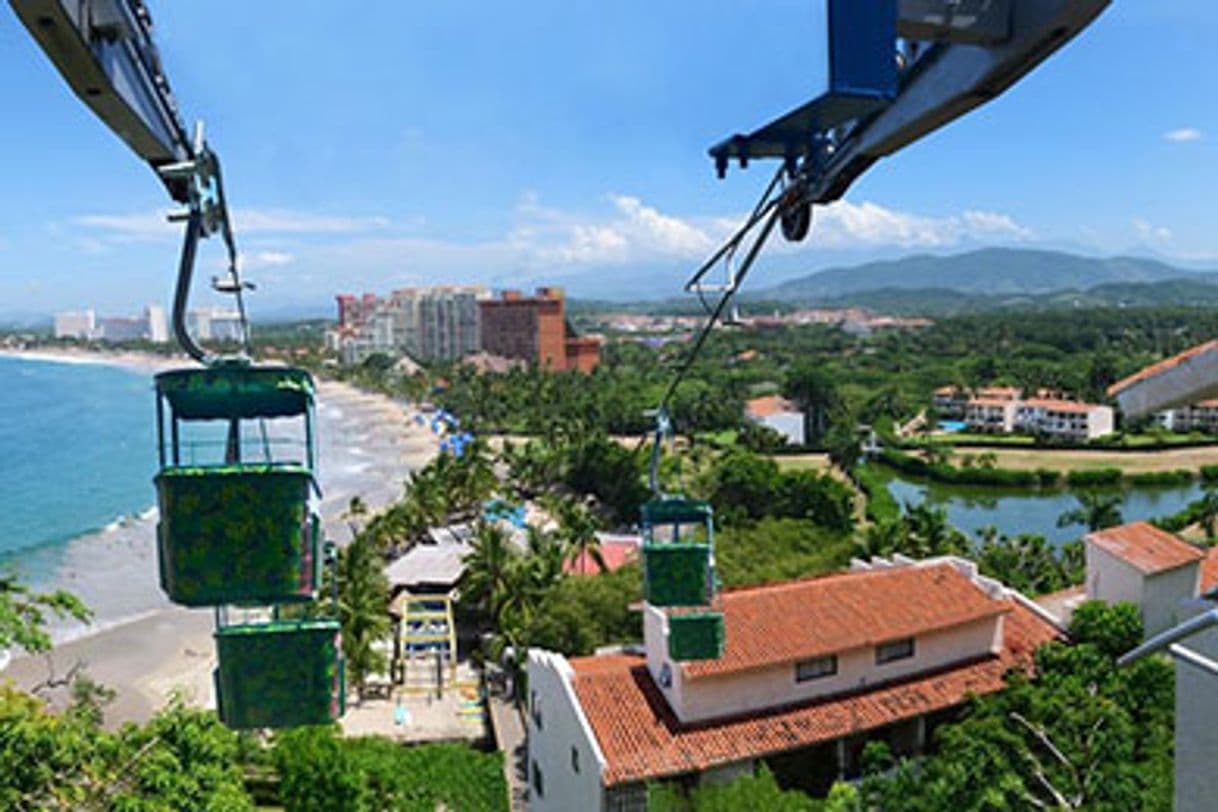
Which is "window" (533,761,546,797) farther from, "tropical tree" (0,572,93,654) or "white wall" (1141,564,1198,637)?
"white wall" (1141,564,1198,637)

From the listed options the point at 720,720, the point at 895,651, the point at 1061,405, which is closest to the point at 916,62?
the point at 720,720

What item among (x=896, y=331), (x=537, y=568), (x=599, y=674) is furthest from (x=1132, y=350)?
(x=599, y=674)

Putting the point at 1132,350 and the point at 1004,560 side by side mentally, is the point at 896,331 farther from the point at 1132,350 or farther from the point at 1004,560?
the point at 1004,560

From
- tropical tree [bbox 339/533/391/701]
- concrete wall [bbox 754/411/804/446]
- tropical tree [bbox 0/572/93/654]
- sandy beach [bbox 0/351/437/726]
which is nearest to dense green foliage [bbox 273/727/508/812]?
sandy beach [bbox 0/351/437/726]

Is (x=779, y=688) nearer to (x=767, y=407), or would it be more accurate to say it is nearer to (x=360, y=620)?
(x=360, y=620)

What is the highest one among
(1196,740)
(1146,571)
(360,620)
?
(1196,740)

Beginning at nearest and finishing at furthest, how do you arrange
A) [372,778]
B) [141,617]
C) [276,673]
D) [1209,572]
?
A: [276,673] < [372,778] < [1209,572] < [141,617]

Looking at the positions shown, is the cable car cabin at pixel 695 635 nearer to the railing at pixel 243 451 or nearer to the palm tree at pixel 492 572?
the railing at pixel 243 451
